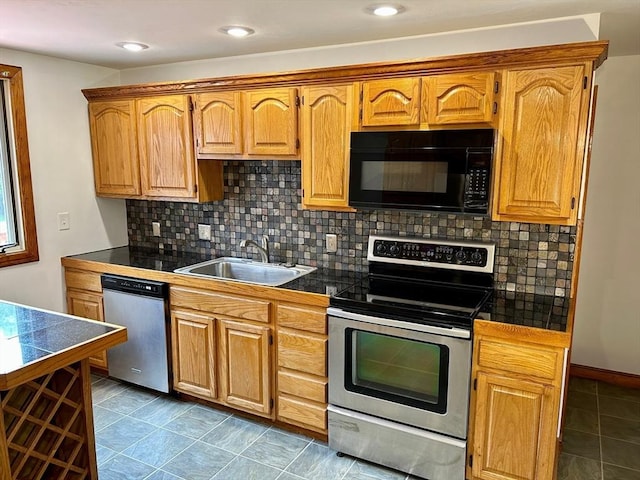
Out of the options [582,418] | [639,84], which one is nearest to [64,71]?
[639,84]

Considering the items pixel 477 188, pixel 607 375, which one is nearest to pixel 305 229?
pixel 477 188

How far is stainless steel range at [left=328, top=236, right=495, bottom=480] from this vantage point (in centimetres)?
221

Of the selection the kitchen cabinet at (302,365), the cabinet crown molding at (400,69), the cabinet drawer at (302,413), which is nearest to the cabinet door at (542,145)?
the cabinet crown molding at (400,69)

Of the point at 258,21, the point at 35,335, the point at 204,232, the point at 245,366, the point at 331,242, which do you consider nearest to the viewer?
the point at 35,335

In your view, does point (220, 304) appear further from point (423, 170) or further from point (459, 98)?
point (459, 98)

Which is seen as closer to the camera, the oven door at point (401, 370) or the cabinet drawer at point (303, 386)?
the oven door at point (401, 370)

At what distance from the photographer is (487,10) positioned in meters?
2.21

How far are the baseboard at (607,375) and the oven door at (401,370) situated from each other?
1.83 meters

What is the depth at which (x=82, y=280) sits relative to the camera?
3.42m

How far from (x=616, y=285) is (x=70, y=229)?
3.98m

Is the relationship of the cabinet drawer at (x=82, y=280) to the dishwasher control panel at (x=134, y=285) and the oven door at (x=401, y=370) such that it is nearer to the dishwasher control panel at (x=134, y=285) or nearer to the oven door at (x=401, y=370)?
the dishwasher control panel at (x=134, y=285)

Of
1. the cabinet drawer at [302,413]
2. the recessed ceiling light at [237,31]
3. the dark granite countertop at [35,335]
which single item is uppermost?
the recessed ceiling light at [237,31]

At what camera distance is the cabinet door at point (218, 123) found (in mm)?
2951

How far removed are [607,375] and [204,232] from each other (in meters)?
3.16
